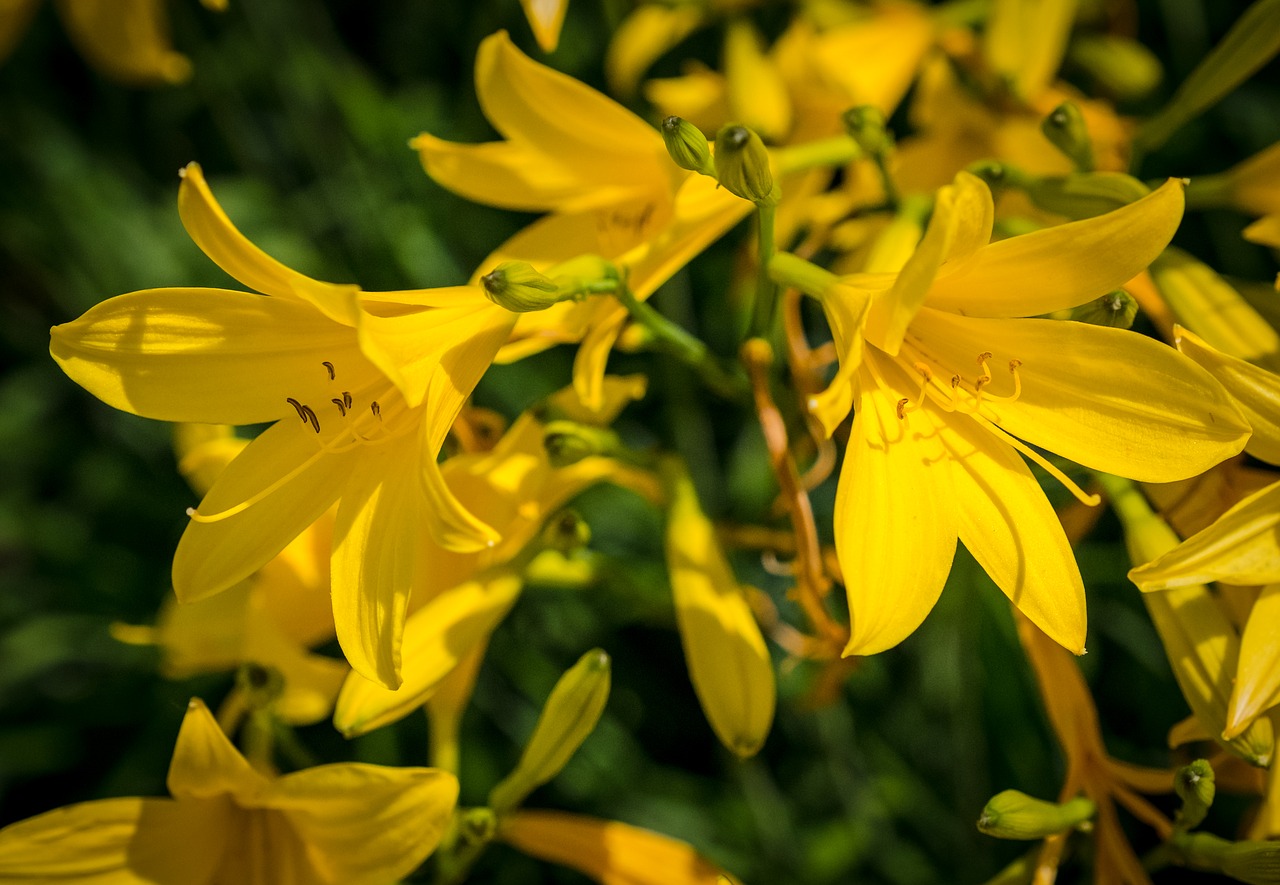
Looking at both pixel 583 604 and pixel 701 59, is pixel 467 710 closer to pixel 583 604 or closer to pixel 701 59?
pixel 583 604

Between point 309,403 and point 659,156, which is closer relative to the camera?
point 309,403

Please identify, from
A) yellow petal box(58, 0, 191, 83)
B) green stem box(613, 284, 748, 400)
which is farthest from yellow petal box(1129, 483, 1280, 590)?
yellow petal box(58, 0, 191, 83)

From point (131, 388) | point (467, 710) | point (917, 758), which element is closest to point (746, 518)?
point (917, 758)

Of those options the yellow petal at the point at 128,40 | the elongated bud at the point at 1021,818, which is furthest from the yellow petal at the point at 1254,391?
the yellow petal at the point at 128,40

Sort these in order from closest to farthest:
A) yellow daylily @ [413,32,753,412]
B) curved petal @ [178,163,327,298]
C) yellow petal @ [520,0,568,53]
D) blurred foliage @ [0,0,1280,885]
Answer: curved petal @ [178,163,327,298]
yellow daylily @ [413,32,753,412]
yellow petal @ [520,0,568,53]
blurred foliage @ [0,0,1280,885]

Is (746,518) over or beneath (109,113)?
beneath

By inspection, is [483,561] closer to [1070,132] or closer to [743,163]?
[743,163]

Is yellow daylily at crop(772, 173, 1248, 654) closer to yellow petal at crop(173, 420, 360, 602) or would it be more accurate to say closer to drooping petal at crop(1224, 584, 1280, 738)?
drooping petal at crop(1224, 584, 1280, 738)
